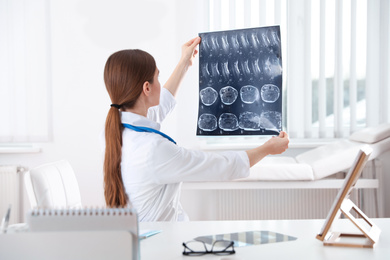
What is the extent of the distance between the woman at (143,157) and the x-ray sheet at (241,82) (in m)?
0.37

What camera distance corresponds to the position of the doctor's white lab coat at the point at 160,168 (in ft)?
5.61

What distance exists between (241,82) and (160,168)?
2.53ft

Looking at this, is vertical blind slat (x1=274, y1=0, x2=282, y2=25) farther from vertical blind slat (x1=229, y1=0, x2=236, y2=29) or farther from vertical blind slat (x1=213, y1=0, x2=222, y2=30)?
vertical blind slat (x1=213, y1=0, x2=222, y2=30)

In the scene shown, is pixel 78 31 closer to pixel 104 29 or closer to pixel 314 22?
pixel 104 29

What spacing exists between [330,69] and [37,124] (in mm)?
2402

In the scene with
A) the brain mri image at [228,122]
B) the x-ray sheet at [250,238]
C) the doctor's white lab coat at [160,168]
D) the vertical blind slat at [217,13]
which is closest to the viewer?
the x-ray sheet at [250,238]

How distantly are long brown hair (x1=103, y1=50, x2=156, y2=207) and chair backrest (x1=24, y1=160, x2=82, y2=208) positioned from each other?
0.23m

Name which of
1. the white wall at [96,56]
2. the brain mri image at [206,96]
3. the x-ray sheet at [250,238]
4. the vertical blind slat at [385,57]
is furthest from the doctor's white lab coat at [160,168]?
the vertical blind slat at [385,57]

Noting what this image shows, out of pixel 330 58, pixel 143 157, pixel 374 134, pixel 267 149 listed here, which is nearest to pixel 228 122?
pixel 267 149

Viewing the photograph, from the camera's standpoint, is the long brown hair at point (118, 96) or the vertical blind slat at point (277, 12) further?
the vertical blind slat at point (277, 12)

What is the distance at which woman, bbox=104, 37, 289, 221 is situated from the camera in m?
1.72

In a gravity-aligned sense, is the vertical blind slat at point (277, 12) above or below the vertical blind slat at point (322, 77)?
above

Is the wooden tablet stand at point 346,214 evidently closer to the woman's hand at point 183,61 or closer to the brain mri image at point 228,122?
the brain mri image at point 228,122

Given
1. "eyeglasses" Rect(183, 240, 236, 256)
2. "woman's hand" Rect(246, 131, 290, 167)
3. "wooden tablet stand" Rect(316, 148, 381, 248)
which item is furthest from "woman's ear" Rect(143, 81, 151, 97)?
"wooden tablet stand" Rect(316, 148, 381, 248)
